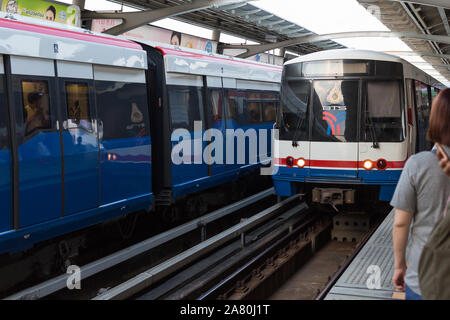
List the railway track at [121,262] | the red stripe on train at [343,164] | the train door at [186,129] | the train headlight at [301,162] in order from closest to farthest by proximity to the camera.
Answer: the railway track at [121,262], the red stripe on train at [343,164], the train door at [186,129], the train headlight at [301,162]

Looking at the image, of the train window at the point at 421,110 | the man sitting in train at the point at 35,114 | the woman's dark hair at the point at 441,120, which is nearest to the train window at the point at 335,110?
the train window at the point at 421,110

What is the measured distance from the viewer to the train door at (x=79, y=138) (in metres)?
6.77

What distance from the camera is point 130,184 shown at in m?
8.09

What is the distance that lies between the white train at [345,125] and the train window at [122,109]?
248cm

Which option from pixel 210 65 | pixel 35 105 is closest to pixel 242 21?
pixel 210 65

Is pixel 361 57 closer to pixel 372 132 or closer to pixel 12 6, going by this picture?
pixel 372 132

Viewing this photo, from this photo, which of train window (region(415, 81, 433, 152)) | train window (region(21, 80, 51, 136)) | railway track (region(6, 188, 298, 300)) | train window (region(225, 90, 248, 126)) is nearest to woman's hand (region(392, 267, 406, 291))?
railway track (region(6, 188, 298, 300))

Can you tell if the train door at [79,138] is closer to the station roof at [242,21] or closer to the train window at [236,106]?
the train window at [236,106]

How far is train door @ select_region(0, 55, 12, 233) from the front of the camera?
5867 millimetres

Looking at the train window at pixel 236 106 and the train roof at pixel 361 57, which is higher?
the train roof at pixel 361 57
